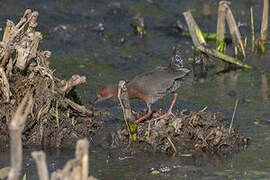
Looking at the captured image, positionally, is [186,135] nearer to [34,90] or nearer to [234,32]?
[34,90]

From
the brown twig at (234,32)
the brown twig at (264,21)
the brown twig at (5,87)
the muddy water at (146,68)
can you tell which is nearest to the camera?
the muddy water at (146,68)

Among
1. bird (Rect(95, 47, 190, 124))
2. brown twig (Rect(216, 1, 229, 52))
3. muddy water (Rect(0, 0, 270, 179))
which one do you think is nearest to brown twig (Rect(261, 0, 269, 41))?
muddy water (Rect(0, 0, 270, 179))

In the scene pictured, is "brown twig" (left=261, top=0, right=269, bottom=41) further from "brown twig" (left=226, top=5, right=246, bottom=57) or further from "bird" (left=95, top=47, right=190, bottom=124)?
"bird" (left=95, top=47, right=190, bottom=124)

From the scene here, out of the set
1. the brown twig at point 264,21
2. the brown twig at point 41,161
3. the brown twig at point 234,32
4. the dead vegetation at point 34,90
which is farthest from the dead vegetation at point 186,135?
the brown twig at point 264,21

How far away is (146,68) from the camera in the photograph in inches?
449

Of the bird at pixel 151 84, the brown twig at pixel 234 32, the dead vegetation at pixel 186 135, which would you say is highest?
the brown twig at pixel 234 32

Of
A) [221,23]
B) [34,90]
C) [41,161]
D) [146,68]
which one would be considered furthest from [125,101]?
[221,23]

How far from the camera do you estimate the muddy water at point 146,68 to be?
703 cm

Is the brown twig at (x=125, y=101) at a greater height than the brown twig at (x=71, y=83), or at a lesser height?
lesser

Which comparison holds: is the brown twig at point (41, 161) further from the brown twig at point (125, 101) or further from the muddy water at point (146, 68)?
the brown twig at point (125, 101)

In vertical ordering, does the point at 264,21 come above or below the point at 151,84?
above

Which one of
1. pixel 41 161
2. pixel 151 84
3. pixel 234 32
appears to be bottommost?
pixel 41 161

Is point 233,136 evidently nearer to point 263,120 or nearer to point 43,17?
point 263,120

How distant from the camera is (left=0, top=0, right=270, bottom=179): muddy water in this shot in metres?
7.03
